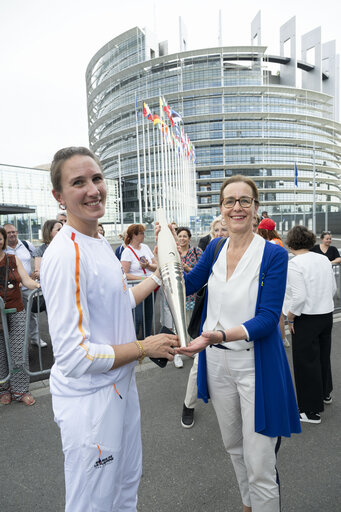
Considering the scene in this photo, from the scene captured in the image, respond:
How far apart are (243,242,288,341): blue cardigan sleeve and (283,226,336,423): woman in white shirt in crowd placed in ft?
5.31

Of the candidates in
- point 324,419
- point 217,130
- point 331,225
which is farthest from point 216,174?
point 324,419

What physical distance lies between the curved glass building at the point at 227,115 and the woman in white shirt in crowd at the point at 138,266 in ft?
214

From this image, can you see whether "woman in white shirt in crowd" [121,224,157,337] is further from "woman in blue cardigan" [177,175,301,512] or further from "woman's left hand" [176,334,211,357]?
"woman's left hand" [176,334,211,357]

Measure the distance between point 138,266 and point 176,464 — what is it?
11.4 ft

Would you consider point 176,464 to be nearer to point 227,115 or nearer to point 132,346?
point 132,346

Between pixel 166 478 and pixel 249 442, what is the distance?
113cm

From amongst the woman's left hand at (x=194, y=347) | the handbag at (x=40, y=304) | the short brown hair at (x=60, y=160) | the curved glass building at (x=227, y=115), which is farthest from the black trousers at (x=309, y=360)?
the curved glass building at (x=227, y=115)

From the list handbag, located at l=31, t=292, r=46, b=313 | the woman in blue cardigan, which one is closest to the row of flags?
handbag, located at l=31, t=292, r=46, b=313

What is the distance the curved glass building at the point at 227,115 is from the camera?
72.3 meters

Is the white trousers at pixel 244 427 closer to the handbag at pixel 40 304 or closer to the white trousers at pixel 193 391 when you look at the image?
the white trousers at pixel 193 391

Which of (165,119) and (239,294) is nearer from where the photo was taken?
(239,294)

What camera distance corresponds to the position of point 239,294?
197cm

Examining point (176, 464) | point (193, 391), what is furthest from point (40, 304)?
point (176, 464)

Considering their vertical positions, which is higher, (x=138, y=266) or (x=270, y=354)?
(x=138, y=266)
